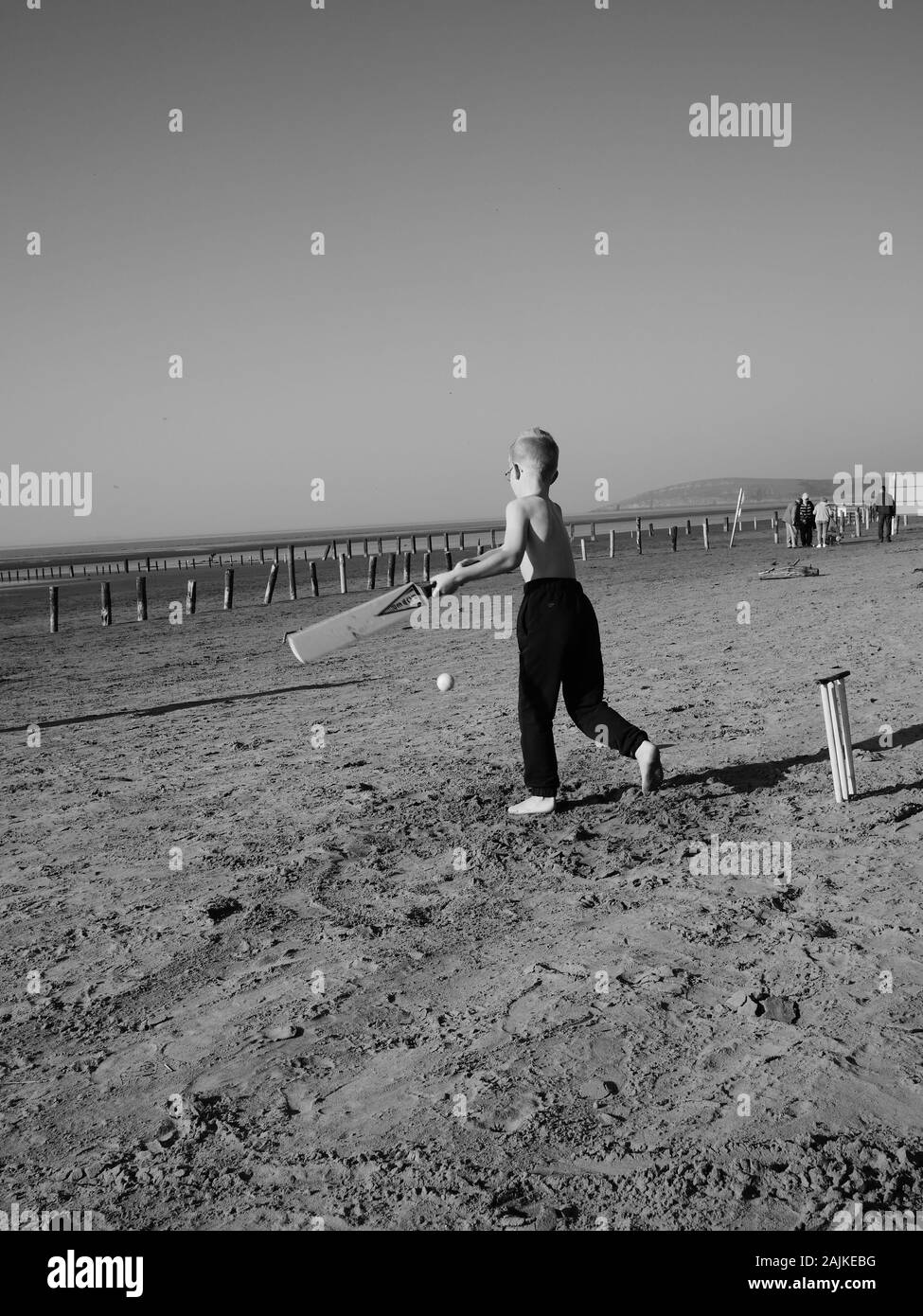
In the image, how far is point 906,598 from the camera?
54.5 feet

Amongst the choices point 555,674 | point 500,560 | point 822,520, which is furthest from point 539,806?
point 822,520

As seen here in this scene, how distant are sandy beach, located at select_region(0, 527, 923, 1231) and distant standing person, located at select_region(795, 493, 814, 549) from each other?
102ft

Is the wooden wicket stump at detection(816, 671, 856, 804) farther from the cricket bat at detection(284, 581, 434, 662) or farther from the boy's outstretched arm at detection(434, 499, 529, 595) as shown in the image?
the cricket bat at detection(284, 581, 434, 662)

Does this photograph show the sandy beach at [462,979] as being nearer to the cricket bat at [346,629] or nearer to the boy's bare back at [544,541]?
the cricket bat at [346,629]

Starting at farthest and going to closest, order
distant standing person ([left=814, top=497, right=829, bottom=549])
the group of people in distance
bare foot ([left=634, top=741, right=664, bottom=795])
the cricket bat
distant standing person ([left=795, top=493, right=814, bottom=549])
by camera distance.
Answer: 1. distant standing person ([left=795, top=493, right=814, bottom=549])
2. the group of people in distance
3. distant standing person ([left=814, top=497, right=829, bottom=549])
4. the cricket bat
5. bare foot ([left=634, top=741, right=664, bottom=795])

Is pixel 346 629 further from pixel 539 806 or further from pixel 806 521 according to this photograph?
pixel 806 521

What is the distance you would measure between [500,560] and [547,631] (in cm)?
55

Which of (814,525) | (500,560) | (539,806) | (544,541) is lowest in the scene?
(539,806)

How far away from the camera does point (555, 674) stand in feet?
19.6

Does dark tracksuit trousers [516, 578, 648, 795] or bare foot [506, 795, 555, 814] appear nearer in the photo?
dark tracksuit trousers [516, 578, 648, 795]

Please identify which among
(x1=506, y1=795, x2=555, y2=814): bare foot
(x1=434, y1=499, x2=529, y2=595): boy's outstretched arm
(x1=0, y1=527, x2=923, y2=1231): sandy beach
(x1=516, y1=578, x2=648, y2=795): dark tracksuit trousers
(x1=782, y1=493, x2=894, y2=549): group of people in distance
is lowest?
(x1=0, y1=527, x2=923, y2=1231): sandy beach

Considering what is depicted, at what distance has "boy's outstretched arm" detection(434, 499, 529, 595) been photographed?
18.6 ft

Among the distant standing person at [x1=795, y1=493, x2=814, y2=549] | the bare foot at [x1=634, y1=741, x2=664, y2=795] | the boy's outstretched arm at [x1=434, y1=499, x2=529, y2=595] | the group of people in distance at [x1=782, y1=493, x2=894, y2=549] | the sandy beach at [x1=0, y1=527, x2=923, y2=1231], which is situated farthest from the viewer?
the distant standing person at [x1=795, y1=493, x2=814, y2=549]

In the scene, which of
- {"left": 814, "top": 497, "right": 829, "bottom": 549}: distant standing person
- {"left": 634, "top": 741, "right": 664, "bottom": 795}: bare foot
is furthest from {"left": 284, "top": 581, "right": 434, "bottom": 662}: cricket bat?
{"left": 814, "top": 497, "right": 829, "bottom": 549}: distant standing person
